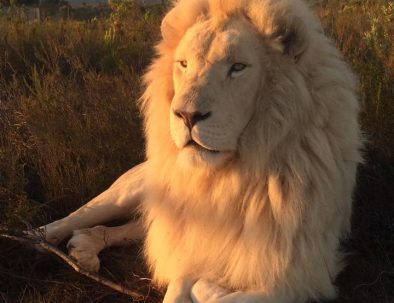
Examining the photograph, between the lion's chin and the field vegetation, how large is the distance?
0.97 metres

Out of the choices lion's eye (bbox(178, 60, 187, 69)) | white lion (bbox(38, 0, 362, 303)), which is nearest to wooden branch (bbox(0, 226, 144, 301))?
white lion (bbox(38, 0, 362, 303))

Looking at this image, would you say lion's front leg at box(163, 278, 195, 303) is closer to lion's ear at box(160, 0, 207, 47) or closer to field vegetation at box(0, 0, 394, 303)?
field vegetation at box(0, 0, 394, 303)

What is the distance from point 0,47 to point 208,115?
6.04 m

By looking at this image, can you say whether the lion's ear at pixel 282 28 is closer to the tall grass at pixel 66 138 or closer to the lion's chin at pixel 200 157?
the lion's chin at pixel 200 157

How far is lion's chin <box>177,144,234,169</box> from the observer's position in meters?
2.39

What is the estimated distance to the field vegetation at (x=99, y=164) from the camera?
3.20m

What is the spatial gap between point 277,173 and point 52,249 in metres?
1.41

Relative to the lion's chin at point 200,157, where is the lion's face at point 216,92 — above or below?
above

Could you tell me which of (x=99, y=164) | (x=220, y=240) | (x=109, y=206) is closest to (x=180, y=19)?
(x=220, y=240)

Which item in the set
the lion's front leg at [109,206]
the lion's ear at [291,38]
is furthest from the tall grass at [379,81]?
the lion's front leg at [109,206]

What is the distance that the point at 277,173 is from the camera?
8.22 feet

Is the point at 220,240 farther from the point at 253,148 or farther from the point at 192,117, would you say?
→ the point at 192,117

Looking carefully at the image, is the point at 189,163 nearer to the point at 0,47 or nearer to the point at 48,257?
the point at 48,257

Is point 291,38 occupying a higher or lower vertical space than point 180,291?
higher
